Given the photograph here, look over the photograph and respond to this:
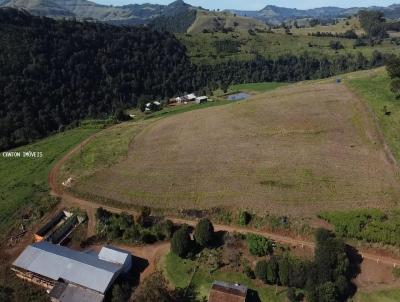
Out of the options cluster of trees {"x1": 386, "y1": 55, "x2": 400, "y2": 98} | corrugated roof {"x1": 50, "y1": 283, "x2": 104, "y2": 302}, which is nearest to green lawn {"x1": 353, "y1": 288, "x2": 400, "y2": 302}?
corrugated roof {"x1": 50, "y1": 283, "x2": 104, "y2": 302}

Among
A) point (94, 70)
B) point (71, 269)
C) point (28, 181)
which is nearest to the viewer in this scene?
point (71, 269)

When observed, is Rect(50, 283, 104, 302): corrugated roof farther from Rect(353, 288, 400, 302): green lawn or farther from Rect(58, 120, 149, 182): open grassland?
Rect(353, 288, 400, 302): green lawn

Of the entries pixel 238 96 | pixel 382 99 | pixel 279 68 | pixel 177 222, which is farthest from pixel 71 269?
pixel 279 68

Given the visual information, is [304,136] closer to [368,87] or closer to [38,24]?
[368,87]

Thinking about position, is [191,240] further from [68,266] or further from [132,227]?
[68,266]

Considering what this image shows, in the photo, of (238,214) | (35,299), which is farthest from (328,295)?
(35,299)

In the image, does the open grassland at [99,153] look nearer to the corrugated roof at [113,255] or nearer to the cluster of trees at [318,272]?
the corrugated roof at [113,255]
